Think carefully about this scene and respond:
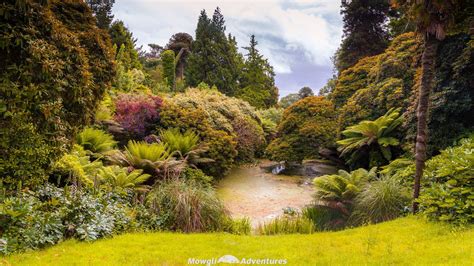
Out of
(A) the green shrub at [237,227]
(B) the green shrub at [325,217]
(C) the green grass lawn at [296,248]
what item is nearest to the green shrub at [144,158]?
(A) the green shrub at [237,227]

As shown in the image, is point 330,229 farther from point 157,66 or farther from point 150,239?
point 157,66

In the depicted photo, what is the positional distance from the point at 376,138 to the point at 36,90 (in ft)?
31.7

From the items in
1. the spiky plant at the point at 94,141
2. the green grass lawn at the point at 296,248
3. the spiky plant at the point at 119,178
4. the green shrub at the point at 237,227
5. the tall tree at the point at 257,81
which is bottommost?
the green shrub at the point at 237,227

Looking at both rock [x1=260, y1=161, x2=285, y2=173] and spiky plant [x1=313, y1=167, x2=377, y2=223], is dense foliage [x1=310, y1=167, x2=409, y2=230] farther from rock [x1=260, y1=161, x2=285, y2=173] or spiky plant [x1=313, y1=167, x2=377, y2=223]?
rock [x1=260, y1=161, x2=285, y2=173]

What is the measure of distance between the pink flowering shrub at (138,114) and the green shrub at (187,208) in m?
5.20

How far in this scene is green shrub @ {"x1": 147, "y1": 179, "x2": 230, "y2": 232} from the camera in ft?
23.5

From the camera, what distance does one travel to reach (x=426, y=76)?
692cm

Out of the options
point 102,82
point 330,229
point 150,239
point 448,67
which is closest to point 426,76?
point 448,67

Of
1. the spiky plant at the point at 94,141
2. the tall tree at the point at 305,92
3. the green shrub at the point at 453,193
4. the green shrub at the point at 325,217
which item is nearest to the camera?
the green shrub at the point at 453,193

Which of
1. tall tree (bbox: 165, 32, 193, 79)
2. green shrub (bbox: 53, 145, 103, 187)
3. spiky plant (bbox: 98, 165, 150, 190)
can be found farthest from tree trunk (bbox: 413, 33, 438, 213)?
tall tree (bbox: 165, 32, 193, 79)

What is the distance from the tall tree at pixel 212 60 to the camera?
1287 inches

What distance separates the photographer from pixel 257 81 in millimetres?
34281

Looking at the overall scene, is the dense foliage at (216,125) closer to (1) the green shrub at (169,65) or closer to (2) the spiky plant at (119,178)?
(2) the spiky plant at (119,178)

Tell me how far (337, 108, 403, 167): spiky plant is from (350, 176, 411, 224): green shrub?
3583mm
